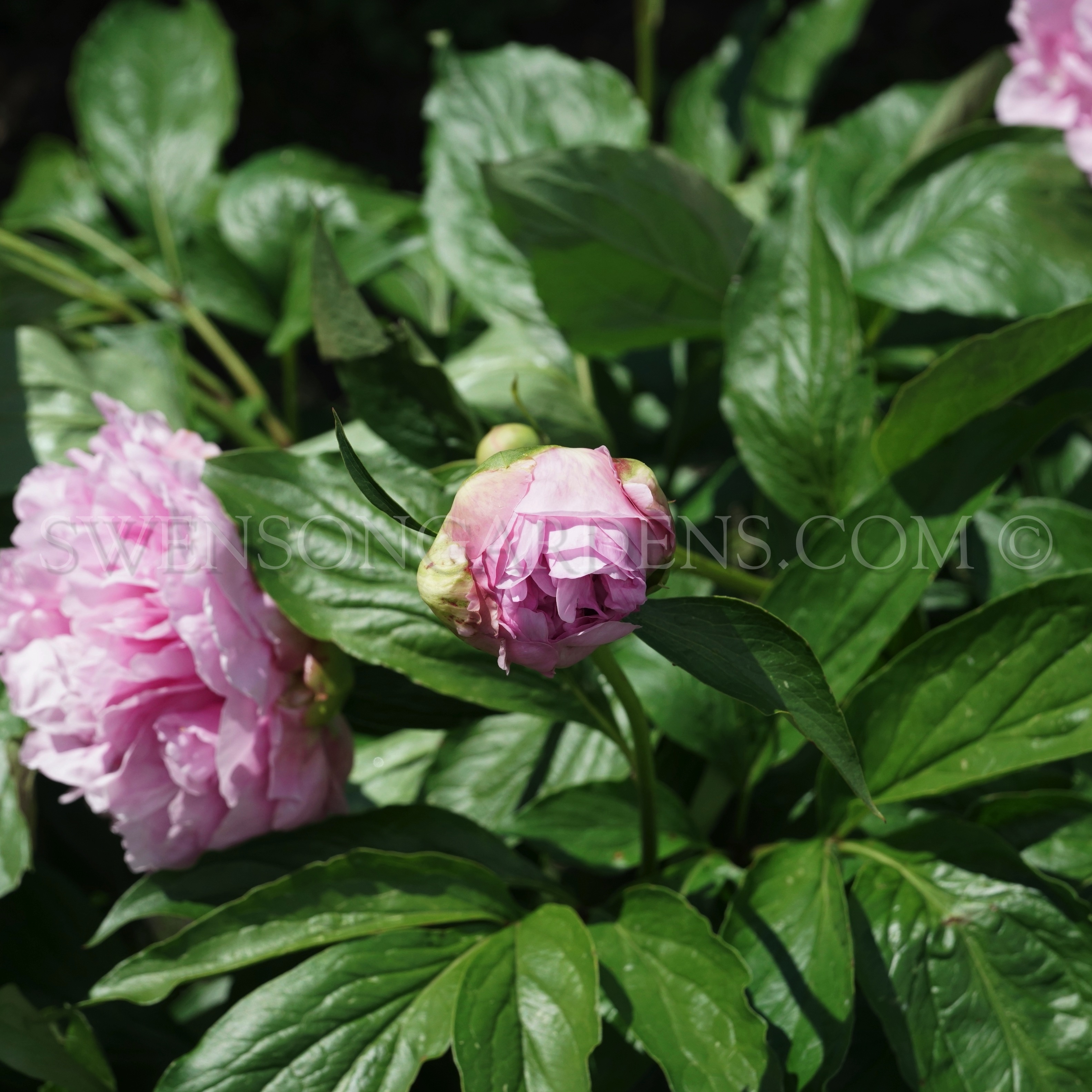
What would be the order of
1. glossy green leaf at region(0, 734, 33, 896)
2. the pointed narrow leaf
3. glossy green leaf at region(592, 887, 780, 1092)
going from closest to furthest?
the pointed narrow leaf → glossy green leaf at region(592, 887, 780, 1092) → glossy green leaf at region(0, 734, 33, 896)

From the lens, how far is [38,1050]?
0.51 metres

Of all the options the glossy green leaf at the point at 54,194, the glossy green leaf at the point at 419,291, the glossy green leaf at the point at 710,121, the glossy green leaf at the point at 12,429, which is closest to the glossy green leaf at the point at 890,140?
the glossy green leaf at the point at 710,121

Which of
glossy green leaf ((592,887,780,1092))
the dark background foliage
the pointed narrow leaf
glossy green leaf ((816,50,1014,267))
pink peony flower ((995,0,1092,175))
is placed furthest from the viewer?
→ the dark background foliage

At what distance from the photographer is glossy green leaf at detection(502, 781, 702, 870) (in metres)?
0.56

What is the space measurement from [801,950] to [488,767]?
8.4 inches

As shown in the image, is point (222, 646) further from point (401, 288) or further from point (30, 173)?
point (30, 173)

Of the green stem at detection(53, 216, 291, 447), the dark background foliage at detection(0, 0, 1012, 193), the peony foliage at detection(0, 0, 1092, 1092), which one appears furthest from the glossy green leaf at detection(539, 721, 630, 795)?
the dark background foliage at detection(0, 0, 1012, 193)

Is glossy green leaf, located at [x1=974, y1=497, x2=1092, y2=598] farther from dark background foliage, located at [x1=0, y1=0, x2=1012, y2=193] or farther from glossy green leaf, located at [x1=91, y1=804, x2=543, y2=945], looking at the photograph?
dark background foliage, located at [x1=0, y1=0, x2=1012, y2=193]

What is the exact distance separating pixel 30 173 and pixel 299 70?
2.66 ft

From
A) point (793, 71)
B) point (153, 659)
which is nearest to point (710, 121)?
point (793, 71)

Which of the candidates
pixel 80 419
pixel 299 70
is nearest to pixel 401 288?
pixel 80 419

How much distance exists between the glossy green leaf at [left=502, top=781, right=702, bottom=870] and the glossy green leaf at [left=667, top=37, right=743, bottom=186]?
1.83ft

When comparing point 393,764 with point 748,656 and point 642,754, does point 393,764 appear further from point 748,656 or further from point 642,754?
point 748,656

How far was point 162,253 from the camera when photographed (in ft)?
3.04
